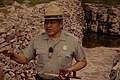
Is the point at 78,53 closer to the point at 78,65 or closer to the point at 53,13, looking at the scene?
the point at 78,65

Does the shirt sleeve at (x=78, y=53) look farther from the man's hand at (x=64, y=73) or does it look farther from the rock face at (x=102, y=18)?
the rock face at (x=102, y=18)

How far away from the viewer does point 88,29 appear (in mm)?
30047

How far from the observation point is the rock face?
28.8 metres

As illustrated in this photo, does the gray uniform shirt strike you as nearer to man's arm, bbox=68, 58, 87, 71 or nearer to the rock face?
man's arm, bbox=68, 58, 87, 71

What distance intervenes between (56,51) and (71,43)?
26 cm

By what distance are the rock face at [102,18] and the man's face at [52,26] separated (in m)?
24.5

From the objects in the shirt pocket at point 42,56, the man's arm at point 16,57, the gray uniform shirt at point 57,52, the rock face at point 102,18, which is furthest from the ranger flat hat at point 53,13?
the rock face at point 102,18

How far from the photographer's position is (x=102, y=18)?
30.0m

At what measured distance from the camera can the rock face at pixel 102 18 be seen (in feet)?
94.5

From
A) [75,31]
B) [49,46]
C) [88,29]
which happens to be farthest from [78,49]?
[88,29]

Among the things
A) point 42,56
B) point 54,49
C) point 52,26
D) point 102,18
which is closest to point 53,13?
point 52,26

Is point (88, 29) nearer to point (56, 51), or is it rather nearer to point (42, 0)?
point (42, 0)

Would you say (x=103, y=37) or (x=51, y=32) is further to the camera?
(x=103, y=37)

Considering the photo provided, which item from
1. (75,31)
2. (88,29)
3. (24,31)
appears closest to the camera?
(24,31)
